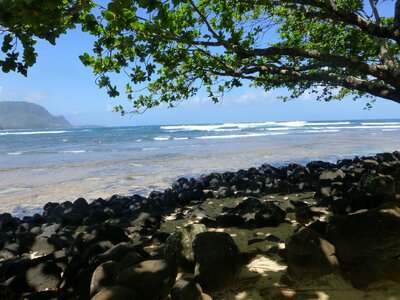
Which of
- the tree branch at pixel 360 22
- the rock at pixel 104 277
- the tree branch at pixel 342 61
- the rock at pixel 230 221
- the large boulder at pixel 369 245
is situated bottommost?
the rock at pixel 230 221

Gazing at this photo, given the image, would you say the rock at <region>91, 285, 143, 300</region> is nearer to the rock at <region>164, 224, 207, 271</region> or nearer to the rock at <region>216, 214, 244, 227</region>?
the rock at <region>164, 224, 207, 271</region>

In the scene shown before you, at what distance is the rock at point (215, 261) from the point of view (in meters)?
3.57

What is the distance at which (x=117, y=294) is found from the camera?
3.06 m

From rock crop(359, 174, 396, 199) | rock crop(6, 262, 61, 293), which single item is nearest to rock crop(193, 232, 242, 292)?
rock crop(6, 262, 61, 293)

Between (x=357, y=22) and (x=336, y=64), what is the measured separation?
0.86 metres

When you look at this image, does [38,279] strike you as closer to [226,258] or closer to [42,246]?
[42,246]

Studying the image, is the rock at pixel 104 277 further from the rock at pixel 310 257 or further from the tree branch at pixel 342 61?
the tree branch at pixel 342 61

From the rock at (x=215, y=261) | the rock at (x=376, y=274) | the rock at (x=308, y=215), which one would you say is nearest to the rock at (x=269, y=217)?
the rock at (x=308, y=215)

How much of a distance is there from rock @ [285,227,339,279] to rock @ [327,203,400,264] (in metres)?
0.14

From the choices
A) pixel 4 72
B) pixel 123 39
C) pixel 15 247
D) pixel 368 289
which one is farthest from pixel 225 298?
pixel 15 247

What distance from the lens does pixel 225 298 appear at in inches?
137

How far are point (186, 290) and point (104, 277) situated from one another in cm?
93

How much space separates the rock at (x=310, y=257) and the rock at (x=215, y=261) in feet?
1.90

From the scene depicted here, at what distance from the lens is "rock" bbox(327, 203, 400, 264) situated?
11.7ft
